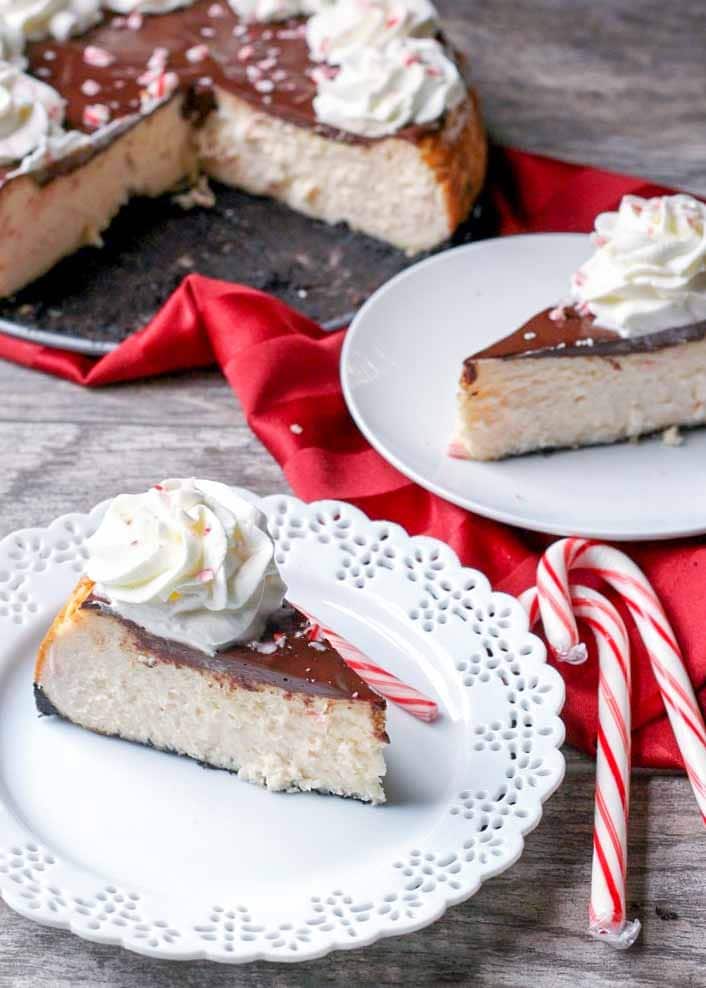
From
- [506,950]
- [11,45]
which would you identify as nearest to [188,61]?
[11,45]

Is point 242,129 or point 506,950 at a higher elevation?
point 242,129

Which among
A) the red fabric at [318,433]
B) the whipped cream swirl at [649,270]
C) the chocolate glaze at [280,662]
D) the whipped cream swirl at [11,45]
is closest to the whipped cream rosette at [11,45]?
the whipped cream swirl at [11,45]

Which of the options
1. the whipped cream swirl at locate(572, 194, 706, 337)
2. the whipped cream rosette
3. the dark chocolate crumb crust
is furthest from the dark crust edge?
the whipped cream rosette

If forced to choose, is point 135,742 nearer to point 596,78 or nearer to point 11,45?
point 11,45

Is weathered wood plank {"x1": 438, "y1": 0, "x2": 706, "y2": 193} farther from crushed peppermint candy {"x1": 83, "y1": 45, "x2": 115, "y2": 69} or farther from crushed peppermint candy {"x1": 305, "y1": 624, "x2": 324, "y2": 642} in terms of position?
crushed peppermint candy {"x1": 305, "y1": 624, "x2": 324, "y2": 642}

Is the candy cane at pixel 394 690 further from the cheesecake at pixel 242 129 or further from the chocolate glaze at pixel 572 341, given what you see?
the cheesecake at pixel 242 129

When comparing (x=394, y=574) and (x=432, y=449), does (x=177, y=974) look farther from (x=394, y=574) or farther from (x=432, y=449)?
(x=432, y=449)
